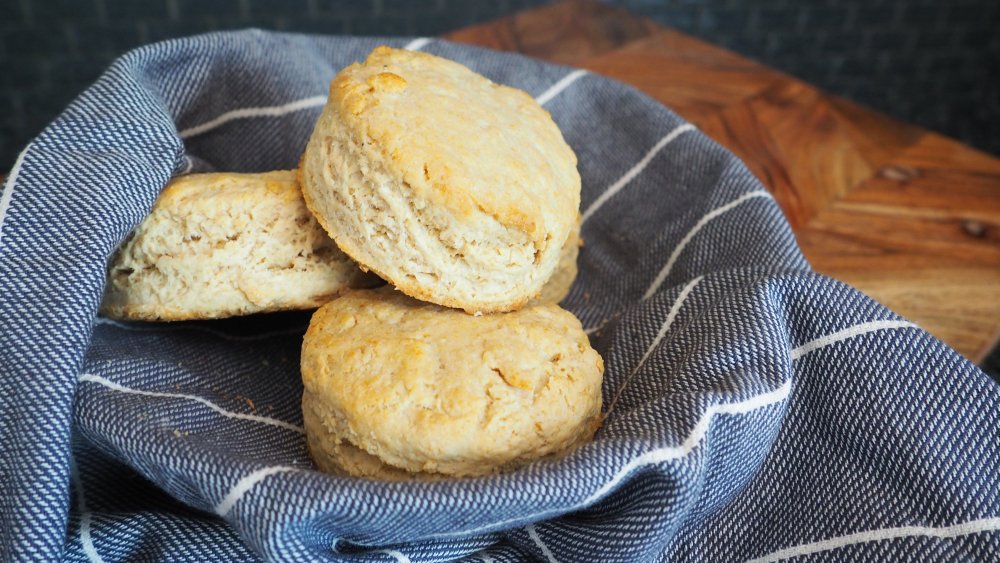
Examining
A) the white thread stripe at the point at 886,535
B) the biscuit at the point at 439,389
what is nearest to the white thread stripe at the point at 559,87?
A: the biscuit at the point at 439,389

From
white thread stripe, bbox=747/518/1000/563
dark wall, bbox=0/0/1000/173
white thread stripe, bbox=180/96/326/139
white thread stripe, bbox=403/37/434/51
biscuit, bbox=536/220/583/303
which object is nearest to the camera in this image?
white thread stripe, bbox=747/518/1000/563

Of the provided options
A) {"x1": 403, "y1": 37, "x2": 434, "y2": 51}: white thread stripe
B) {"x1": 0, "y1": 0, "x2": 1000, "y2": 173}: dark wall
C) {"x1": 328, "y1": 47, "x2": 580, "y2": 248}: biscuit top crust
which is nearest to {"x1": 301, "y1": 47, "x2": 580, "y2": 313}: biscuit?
{"x1": 328, "y1": 47, "x2": 580, "y2": 248}: biscuit top crust

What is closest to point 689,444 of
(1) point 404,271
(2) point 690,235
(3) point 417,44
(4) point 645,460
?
(4) point 645,460

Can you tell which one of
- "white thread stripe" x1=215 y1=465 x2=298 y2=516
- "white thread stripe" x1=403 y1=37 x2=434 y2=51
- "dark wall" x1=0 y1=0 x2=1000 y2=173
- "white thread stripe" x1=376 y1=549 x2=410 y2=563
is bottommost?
"dark wall" x1=0 y1=0 x2=1000 y2=173

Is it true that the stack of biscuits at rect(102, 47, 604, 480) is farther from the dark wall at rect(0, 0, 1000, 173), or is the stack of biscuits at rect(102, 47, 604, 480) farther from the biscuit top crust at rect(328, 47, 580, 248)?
the dark wall at rect(0, 0, 1000, 173)

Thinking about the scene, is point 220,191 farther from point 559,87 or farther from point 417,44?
point 559,87
